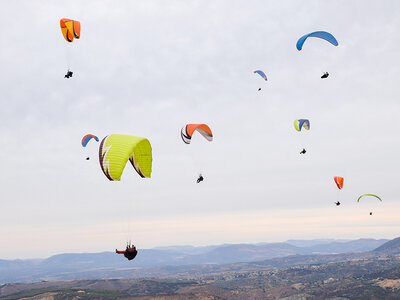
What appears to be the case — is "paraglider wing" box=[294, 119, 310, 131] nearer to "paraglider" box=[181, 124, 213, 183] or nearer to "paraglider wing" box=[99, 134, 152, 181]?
"paraglider" box=[181, 124, 213, 183]

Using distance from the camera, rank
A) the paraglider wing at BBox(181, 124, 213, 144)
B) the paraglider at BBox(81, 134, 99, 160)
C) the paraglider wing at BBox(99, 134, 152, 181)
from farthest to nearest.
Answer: the paraglider at BBox(81, 134, 99, 160) → the paraglider wing at BBox(181, 124, 213, 144) → the paraglider wing at BBox(99, 134, 152, 181)

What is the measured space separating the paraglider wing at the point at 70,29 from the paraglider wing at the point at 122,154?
2288 centimetres

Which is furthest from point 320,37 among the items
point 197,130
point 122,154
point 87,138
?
point 87,138

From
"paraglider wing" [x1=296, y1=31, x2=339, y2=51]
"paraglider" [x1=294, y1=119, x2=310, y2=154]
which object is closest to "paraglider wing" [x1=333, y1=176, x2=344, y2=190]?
"paraglider" [x1=294, y1=119, x2=310, y2=154]

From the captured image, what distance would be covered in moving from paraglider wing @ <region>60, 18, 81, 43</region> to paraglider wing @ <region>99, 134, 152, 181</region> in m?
22.9

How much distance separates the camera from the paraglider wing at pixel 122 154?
29875 mm

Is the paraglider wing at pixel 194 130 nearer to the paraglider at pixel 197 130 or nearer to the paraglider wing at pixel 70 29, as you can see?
the paraglider at pixel 197 130

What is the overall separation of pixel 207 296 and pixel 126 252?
128m

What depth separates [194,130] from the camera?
1695 inches

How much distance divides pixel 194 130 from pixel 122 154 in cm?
1443

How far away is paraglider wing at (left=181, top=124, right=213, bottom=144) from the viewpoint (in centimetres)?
4306

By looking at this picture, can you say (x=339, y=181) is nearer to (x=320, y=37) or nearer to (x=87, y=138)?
(x=320, y=37)

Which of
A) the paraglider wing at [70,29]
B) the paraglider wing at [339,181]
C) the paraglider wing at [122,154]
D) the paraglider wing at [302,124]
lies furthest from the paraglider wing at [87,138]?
the paraglider wing at [339,181]

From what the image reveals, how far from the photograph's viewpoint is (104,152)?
3128 cm
